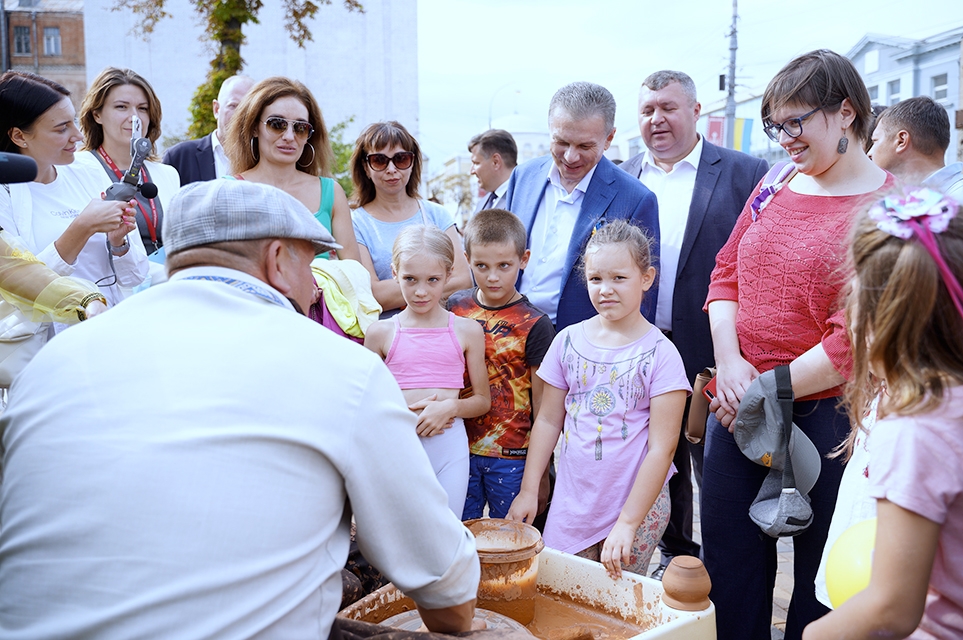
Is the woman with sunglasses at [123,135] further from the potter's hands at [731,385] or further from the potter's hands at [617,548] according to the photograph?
the potter's hands at [731,385]

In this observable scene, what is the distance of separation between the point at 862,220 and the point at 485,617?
136 cm

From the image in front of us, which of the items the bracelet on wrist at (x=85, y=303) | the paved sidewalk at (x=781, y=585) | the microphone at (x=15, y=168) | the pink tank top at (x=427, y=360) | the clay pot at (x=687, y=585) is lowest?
the paved sidewalk at (x=781, y=585)

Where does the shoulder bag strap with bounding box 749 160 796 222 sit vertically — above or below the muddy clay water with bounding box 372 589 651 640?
above

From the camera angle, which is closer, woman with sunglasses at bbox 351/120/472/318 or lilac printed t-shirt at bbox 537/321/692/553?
lilac printed t-shirt at bbox 537/321/692/553

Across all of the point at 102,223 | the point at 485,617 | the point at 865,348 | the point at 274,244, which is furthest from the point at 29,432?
the point at 102,223

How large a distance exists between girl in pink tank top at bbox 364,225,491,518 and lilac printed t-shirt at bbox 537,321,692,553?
1.25 ft

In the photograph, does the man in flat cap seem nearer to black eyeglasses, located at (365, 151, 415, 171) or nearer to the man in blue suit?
the man in blue suit

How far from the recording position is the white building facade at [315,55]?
33.5 meters

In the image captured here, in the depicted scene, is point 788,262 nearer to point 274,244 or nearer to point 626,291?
point 626,291

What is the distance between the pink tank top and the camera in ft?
9.53

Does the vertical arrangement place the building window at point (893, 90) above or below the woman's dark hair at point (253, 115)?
above

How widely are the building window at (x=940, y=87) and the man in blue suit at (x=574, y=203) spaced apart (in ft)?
82.8

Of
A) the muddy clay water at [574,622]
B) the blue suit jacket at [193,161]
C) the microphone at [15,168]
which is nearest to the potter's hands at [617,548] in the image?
the muddy clay water at [574,622]

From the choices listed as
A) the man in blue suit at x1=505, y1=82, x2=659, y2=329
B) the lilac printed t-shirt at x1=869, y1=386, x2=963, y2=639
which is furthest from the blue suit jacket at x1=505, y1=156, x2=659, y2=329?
the lilac printed t-shirt at x1=869, y1=386, x2=963, y2=639
